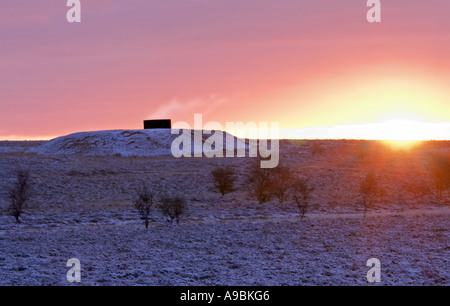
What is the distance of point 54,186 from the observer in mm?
43906

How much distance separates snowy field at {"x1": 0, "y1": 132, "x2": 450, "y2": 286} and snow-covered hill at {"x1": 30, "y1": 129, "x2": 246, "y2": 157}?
12639 millimetres

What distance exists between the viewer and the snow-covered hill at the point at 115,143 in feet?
224

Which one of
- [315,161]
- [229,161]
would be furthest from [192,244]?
[315,161]

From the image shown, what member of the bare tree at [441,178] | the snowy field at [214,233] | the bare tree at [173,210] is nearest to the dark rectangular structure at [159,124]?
the snowy field at [214,233]

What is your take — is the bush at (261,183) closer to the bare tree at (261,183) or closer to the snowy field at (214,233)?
the bare tree at (261,183)

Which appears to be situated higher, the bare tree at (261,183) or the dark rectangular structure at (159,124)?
the dark rectangular structure at (159,124)

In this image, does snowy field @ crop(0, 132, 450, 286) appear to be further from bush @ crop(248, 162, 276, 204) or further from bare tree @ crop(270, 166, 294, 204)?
bare tree @ crop(270, 166, 294, 204)

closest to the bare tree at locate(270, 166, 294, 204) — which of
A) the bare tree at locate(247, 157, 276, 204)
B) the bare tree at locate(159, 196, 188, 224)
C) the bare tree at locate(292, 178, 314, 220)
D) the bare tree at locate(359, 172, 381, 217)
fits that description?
the bare tree at locate(247, 157, 276, 204)

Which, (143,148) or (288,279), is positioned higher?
(143,148)

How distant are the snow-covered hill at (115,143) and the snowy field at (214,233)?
12.6 meters

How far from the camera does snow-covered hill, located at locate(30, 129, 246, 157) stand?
68.2 meters
